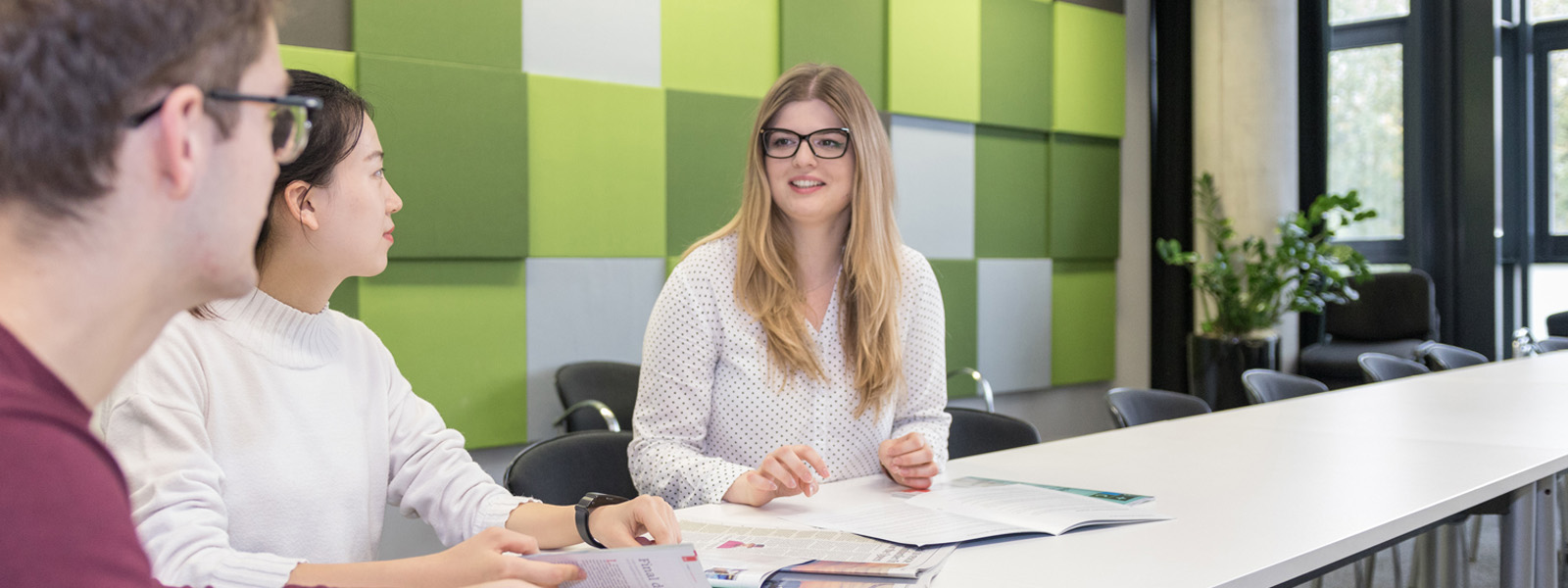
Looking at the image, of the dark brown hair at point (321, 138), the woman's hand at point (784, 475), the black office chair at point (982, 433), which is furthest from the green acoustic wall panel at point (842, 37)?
the dark brown hair at point (321, 138)

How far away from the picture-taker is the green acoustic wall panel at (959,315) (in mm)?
5211

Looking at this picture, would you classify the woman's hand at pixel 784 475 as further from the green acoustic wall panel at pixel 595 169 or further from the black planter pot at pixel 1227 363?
the black planter pot at pixel 1227 363

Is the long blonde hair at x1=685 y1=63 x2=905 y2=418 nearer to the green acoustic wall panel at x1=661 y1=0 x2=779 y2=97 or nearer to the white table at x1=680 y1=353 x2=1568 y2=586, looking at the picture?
the white table at x1=680 y1=353 x2=1568 y2=586

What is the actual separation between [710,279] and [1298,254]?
4.46 meters

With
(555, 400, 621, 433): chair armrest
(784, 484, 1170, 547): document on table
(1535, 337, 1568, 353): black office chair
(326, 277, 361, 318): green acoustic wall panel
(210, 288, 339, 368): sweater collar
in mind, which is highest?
(326, 277, 361, 318): green acoustic wall panel

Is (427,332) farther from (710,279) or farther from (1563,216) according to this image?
(1563,216)

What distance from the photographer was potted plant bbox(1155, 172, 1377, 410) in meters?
5.55

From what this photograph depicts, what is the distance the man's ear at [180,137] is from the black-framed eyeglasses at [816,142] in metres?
1.52

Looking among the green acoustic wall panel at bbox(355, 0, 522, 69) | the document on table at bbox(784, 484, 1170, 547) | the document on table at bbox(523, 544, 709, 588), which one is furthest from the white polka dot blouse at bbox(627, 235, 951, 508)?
the green acoustic wall panel at bbox(355, 0, 522, 69)

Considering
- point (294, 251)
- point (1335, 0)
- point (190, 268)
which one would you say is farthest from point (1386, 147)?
point (190, 268)

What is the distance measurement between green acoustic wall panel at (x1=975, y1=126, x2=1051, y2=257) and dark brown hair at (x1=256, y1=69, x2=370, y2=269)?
425 cm

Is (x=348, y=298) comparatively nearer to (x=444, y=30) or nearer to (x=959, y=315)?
(x=444, y=30)

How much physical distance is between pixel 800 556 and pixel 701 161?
3.11 meters

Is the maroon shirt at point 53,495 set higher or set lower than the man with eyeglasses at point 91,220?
lower
